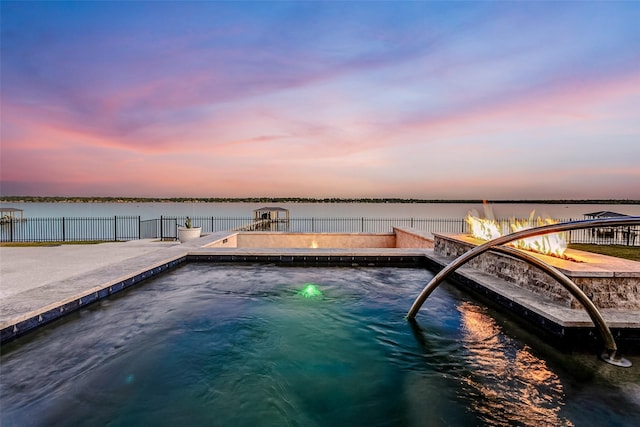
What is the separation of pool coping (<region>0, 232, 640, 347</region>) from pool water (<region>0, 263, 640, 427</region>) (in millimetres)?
246

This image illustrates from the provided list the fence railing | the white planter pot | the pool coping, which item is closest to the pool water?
the pool coping

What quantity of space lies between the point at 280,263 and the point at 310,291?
92.6 inches

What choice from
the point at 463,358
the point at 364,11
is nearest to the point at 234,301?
the point at 463,358

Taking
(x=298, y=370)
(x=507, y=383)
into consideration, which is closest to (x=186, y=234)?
(x=298, y=370)

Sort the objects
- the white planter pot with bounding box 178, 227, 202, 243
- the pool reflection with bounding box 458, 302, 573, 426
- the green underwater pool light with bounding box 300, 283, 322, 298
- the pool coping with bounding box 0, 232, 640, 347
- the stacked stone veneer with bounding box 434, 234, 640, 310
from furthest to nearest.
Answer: the white planter pot with bounding box 178, 227, 202, 243, the green underwater pool light with bounding box 300, 283, 322, 298, the stacked stone veneer with bounding box 434, 234, 640, 310, the pool coping with bounding box 0, 232, 640, 347, the pool reflection with bounding box 458, 302, 573, 426

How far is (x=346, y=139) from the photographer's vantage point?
71.3 ft

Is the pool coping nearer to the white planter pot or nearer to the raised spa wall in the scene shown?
the white planter pot

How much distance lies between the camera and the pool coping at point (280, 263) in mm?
4016

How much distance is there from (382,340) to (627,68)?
46.9 ft

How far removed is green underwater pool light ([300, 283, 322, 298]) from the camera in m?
6.74

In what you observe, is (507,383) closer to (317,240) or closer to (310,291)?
(310,291)

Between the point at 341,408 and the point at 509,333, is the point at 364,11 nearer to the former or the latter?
the point at 509,333

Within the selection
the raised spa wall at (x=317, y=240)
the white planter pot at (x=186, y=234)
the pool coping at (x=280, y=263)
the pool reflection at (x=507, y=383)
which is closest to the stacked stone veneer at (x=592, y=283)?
the pool coping at (x=280, y=263)

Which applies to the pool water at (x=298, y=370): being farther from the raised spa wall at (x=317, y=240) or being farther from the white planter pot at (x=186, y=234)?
the raised spa wall at (x=317, y=240)
